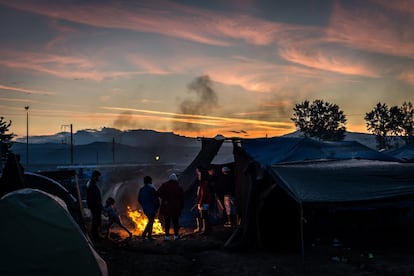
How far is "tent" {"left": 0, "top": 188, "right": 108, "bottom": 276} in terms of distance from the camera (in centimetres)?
499

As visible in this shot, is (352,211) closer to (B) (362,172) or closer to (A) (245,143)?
(B) (362,172)

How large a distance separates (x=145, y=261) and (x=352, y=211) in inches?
242

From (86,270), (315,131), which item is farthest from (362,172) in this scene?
(315,131)

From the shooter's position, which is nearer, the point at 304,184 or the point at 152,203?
the point at 304,184

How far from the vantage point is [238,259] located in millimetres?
9938

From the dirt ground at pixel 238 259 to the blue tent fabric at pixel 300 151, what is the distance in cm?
301

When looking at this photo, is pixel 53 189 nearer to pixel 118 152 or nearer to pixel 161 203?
pixel 161 203

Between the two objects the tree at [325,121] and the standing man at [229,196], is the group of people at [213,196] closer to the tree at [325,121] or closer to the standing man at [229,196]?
the standing man at [229,196]

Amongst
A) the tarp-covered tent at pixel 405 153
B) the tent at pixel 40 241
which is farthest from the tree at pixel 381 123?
the tent at pixel 40 241

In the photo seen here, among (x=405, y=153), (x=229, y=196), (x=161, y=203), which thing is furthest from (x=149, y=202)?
(x=405, y=153)

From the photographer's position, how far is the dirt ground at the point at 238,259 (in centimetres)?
892

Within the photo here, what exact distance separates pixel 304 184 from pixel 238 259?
2.29 meters

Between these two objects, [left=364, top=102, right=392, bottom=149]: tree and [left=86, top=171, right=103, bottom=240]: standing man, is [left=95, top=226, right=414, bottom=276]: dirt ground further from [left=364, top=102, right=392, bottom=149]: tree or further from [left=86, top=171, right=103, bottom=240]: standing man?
[left=364, top=102, right=392, bottom=149]: tree

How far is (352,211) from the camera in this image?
12.4 metres
